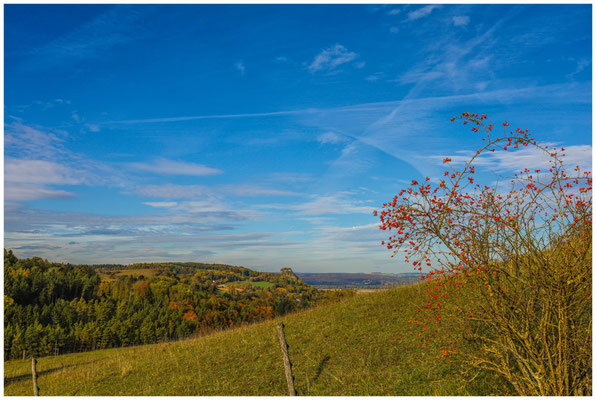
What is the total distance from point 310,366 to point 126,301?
105m

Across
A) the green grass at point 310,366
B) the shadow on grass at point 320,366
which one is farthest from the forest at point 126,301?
the shadow on grass at point 320,366

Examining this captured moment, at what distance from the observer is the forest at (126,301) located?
6869 cm

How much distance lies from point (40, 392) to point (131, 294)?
10770cm

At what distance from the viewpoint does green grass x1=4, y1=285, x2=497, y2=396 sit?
1090cm

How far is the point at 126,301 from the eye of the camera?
106250mm

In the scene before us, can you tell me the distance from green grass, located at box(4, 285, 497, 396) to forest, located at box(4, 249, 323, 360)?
90.8 feet

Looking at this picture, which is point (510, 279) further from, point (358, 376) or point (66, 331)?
point (66, 331)

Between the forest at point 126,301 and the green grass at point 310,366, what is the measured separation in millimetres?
27690

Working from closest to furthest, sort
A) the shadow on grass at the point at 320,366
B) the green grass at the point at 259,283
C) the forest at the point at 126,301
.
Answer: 1. the shadow on grass at the point at 320,366
2. the forest at the point at 126,301
3. the green grass at the point at 259,283

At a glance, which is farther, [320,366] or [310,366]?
[310,366]

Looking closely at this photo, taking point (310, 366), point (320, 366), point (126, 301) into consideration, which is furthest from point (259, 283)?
point (320, 366)

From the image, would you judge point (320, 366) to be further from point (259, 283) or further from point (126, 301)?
point (259, 283)

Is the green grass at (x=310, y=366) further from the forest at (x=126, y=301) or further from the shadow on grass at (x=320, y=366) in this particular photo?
the forest at (x=126, y=301)

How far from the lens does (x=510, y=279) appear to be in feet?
23.3
